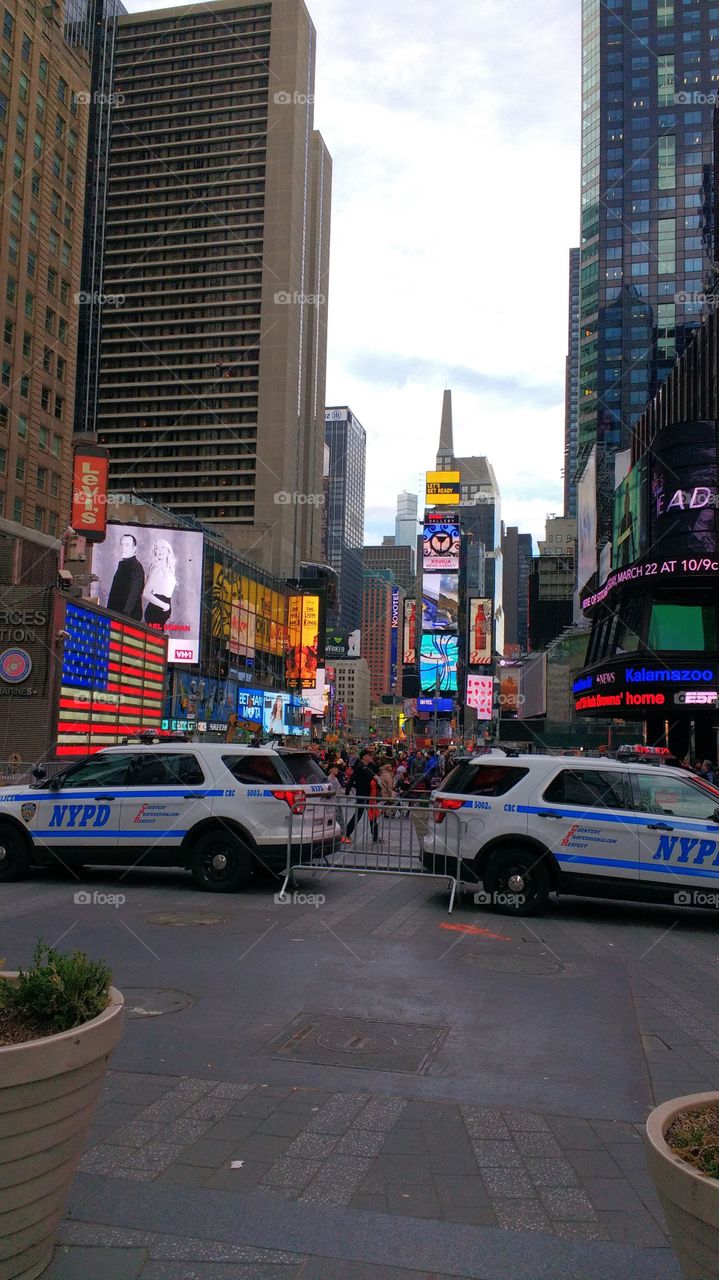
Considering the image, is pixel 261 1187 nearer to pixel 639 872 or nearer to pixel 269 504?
pixel 639 872

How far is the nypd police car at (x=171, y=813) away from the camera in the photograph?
39.1 feet

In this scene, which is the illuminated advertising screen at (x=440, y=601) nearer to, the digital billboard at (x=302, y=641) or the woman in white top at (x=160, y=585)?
the digital billboard at (x=302, y=641)

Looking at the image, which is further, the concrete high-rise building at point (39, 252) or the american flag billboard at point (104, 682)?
the concrete high-rise building at point (39, 252)

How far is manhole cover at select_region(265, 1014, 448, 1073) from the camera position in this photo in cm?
580

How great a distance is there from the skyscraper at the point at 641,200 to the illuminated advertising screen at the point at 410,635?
2797 centimetres

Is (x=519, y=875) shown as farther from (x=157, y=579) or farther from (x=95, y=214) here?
(x=95, y=214)

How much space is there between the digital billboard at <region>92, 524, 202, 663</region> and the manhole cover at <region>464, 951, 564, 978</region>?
51300 mm

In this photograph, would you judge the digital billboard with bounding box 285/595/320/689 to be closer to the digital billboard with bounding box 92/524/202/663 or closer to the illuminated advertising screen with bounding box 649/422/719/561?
the digital billboard with bounding box 92/524/202/663

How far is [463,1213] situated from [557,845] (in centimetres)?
728

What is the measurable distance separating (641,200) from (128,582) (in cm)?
8550

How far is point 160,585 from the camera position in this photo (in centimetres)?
6203

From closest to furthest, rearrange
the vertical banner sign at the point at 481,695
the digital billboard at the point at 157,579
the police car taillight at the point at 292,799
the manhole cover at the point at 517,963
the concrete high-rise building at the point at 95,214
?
the manhole cover at the point at 517,963 → the police car taillight at the point at 292,799 → the digital billboard at the point at 157,579 → the vertical banner sign at the point at 481,695 → the concrete high-rise building at the point at 95,214

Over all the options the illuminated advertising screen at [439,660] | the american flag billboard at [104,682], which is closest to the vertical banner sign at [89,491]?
the american flag billboard at [104,682]

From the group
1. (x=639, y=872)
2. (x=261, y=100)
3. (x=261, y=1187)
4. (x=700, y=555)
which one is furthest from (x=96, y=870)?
(x=261, y=100)
